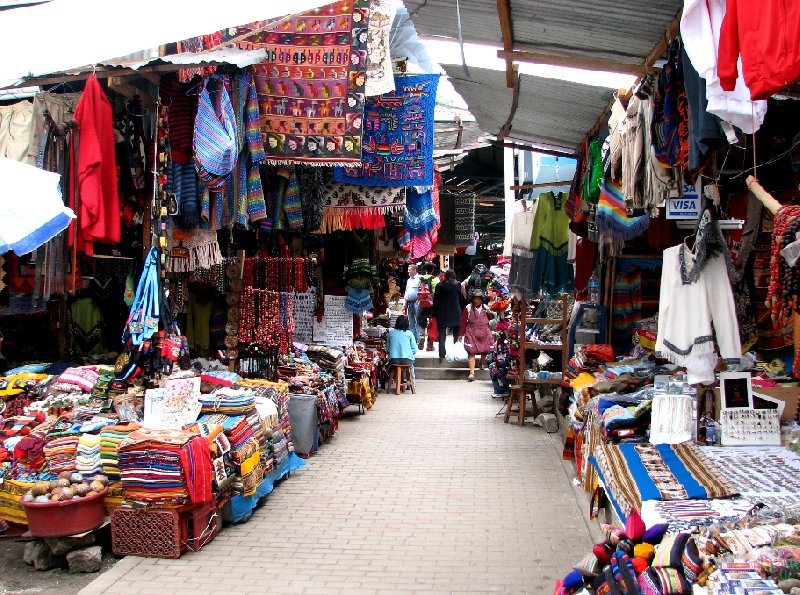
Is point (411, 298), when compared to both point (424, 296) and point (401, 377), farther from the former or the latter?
point (401, 377)

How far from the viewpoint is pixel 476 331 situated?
1570 centimetres

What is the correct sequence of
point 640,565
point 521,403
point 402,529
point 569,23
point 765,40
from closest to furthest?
1. point 765,40
2. point 640,565
3. point 569,23
4. point 402,529
5. point 521,403

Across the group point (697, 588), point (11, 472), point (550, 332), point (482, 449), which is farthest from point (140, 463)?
point (550, 332)

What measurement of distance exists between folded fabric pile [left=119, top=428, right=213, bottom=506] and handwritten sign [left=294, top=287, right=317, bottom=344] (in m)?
6.10

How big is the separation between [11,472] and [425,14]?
4.57m

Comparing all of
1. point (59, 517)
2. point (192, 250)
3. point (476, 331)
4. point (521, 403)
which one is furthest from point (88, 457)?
point (476, 331)

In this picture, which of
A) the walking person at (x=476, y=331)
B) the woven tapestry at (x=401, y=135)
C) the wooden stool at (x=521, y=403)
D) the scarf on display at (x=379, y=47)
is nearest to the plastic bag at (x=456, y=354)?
the walking person at (x=476, y=331)

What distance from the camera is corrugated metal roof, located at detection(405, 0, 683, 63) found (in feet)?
14.4

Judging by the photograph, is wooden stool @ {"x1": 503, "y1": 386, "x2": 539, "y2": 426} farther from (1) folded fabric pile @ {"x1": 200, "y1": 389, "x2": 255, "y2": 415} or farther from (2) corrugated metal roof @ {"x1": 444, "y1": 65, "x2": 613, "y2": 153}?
(1) folded fabric pile @ {"x1": 200, "y1": 389, "x2": 255, "y2": 415}

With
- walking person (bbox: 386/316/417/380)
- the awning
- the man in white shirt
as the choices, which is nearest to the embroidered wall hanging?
the awning

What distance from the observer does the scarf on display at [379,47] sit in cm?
714

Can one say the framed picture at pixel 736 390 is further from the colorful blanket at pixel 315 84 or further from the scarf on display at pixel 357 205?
the scarf on display at pixel 357 205

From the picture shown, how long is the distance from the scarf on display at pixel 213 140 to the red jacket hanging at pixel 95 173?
0.67 metres

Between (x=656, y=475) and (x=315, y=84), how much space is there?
458 cm
